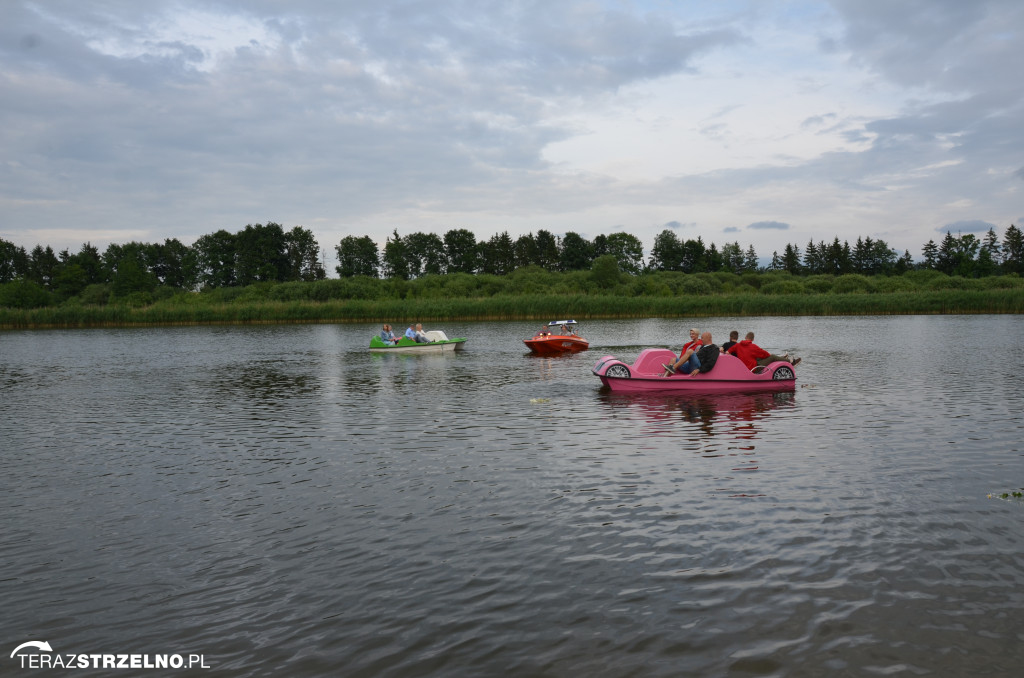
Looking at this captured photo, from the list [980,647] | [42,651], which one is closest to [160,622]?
[42,651]

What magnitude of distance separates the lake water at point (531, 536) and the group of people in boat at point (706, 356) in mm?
1450

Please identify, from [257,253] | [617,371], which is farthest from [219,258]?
[617,371]

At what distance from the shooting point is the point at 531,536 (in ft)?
27.3

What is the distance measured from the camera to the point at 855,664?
5.42 metres

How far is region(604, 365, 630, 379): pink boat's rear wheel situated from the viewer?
19922 mm

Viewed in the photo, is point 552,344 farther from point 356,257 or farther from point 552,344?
point 356,257

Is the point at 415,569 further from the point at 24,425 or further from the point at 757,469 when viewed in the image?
the point at 24,425

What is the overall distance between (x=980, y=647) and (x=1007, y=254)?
525ft

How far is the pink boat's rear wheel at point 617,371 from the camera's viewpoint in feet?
65.4

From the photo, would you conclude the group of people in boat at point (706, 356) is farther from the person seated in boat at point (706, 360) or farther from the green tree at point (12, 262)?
the green tree at point (12, 262)

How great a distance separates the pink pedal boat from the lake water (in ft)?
2.72

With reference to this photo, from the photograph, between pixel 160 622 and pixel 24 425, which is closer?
pixel 160 622

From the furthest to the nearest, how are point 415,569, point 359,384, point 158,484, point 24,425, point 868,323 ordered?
point 868,323, point 359,384, point 24,425, point 158,484, point 415,569

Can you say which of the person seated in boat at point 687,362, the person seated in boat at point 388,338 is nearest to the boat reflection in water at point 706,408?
the person seated in boat at point 687,362
